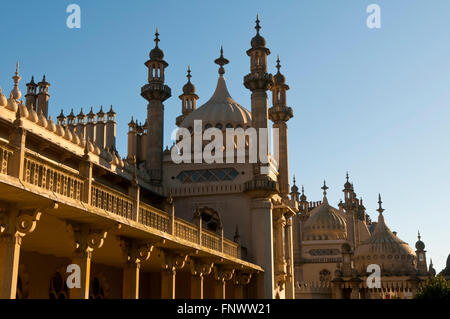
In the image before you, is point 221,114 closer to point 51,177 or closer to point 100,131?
point 100,131

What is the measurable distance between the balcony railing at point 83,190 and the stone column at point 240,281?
7.39m

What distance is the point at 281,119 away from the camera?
3847cm

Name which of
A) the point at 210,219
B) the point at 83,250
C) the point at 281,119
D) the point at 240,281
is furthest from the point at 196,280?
the point at 281,119

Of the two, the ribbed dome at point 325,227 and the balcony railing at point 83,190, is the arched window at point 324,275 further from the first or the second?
the balcony railing at point 83,190

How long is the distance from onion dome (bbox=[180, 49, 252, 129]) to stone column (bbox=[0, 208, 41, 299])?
74.1 ft

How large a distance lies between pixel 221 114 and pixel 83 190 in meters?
21.3

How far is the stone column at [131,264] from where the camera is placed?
54.6 ft

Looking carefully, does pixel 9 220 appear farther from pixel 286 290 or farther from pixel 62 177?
pixel 286 290

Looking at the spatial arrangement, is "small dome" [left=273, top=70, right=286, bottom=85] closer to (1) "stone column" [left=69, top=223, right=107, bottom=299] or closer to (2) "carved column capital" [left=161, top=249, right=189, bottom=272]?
(2) "carved column capital" [left=161, top=249, right=189, bottom=272]

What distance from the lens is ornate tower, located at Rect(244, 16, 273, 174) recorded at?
104 ft
